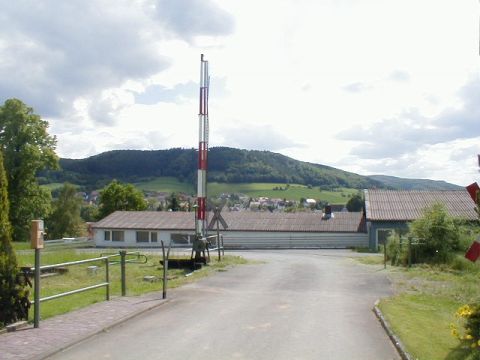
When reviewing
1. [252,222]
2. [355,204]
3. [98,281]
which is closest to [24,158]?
[252,222]

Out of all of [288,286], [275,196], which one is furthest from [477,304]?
[275,196]

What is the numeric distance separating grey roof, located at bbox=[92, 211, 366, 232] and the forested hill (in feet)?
100

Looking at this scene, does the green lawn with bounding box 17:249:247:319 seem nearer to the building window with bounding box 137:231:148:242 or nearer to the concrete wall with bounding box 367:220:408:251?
the concrete wall with bounding box 367:220:408:251

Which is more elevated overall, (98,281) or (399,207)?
(399,207)

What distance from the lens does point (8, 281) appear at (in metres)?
9.84

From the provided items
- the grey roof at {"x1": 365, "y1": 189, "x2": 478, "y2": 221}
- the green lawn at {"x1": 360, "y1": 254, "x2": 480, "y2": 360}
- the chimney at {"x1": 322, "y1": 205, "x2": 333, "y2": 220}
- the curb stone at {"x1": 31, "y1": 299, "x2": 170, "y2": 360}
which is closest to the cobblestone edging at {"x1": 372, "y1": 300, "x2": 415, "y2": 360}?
the green lawn at {"x1": 360, "y1": 254, "x2": 480, "y2": 360}

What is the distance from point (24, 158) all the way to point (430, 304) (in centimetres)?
3922

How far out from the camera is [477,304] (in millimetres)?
8055

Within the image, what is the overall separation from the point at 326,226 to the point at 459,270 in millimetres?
33983

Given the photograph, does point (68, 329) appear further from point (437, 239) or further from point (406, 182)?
point (406, 182)

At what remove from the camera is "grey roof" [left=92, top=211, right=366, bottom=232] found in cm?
5631

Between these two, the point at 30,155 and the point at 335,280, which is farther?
the point at 30,155

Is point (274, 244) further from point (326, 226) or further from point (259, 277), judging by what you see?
point (259, 277)

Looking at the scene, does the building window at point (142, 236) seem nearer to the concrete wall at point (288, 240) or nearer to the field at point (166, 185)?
the concrete wall at point (288, 240)
